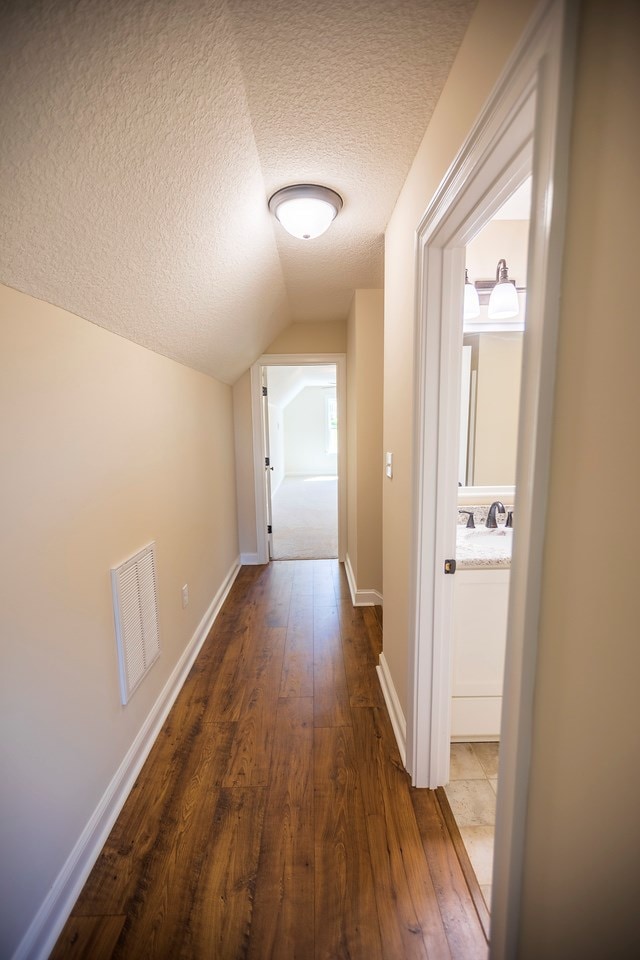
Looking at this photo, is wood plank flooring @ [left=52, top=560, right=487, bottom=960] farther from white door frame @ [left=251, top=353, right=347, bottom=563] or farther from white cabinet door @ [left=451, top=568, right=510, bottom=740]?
white door frame @ [left=251, top=353, right=347, bottom=563]

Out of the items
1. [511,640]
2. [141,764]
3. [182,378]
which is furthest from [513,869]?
[182,378]

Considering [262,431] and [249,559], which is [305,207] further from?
[249,559]

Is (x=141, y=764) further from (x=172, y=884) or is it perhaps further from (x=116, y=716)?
(x=172, y=884)

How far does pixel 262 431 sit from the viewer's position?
12.8 feet

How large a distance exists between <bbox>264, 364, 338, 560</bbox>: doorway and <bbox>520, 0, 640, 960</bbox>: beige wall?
330cm

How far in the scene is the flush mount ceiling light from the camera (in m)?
1.52

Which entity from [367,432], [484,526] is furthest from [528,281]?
[367,432]

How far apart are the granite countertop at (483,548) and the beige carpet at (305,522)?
239 centimetres

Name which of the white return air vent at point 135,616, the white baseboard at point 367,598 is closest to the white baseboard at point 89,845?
the white return air vent at point 135,616

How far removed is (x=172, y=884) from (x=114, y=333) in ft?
6.19

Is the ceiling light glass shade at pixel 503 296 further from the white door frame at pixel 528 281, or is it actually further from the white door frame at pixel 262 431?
the white door frame at pixel 262 431

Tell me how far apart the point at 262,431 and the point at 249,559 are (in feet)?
4.24

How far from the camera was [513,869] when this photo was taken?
0.74m

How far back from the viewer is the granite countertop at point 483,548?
1.59 metres
